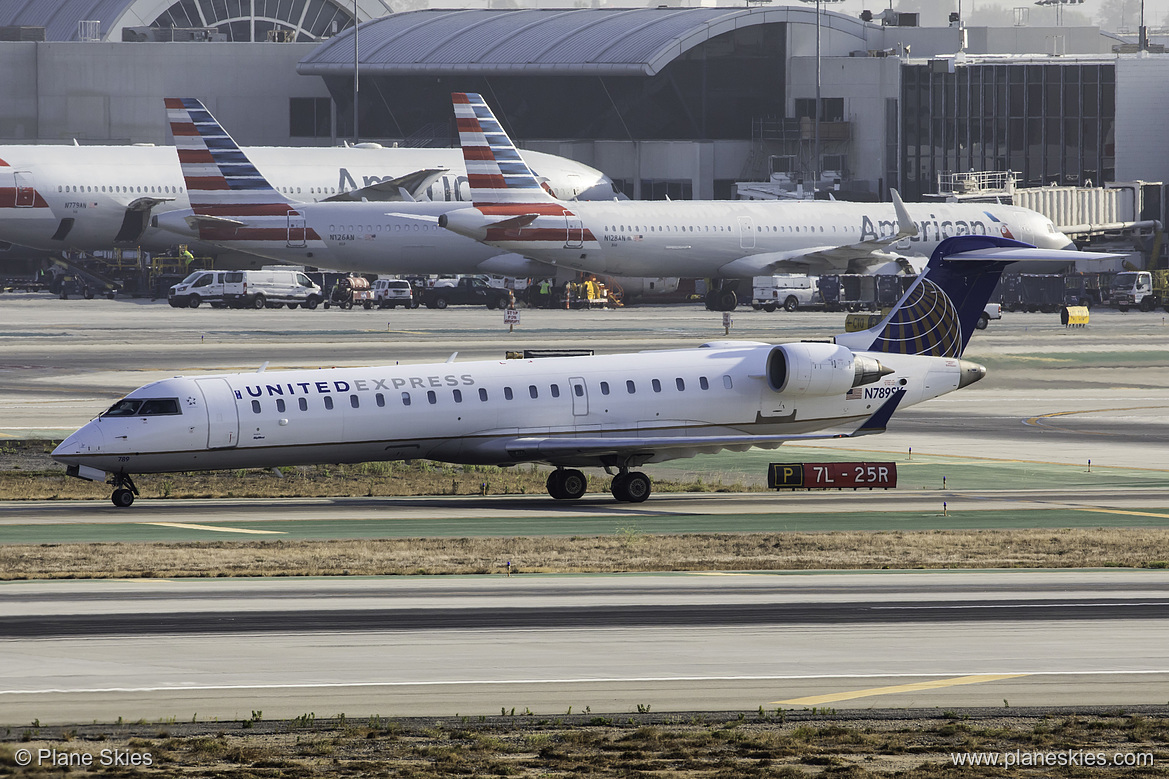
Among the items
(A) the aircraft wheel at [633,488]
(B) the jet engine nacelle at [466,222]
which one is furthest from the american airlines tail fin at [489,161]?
(A) the aircraft wheel at [633,488]

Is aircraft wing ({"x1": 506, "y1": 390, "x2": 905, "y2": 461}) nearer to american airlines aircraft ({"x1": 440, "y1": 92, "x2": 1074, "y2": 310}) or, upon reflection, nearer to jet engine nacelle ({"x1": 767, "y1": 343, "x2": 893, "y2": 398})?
jet engine nacelle ({"x1": 767, "y1": 343, "x2": 893, "y2": 398})

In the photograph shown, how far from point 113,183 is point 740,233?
3885cm

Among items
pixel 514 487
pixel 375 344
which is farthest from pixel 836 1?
pixel 514 487

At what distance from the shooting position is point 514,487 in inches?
1554

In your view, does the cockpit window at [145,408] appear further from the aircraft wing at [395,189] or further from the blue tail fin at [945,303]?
the aircraft wing at [395,189]

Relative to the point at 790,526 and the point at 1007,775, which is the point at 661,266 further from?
the point at 1007,775

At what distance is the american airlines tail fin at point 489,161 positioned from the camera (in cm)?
8288

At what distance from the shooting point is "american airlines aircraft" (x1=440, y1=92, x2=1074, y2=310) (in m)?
84.9

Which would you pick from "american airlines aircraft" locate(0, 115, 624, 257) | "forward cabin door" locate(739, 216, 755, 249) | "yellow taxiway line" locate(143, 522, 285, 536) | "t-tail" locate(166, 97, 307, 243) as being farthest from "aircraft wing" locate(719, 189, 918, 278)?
"yellow taxiway line" locate(143, 522, 285, 536)

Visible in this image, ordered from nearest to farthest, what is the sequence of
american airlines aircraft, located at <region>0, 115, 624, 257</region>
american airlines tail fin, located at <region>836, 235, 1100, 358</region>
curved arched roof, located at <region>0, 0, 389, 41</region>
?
american airlines tail fin, located at <region>836, 235, 1100, 358</region>
american airlines aircraft, located at <region>0, 115, 624, 257</region>
curved arched roof, located at <region>0, 0, 389, 41</region>

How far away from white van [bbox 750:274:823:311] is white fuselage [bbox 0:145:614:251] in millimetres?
24011

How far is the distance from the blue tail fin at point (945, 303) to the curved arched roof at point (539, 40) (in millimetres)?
91728

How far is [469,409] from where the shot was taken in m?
35.4

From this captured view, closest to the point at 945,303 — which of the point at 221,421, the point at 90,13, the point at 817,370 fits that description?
the point at 817,370
